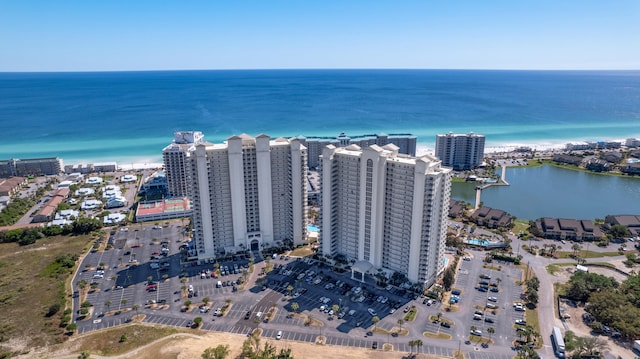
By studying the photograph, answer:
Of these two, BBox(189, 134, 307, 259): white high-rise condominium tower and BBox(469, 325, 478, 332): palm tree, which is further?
BBox(189, 134, 307, 259): white high-rise condominium tower

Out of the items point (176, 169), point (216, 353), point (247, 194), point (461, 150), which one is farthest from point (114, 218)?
point (461, 150)

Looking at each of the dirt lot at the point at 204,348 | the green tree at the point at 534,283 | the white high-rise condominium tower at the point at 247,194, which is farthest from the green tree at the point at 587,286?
the white high-rise condominium tower at the point at 247,194

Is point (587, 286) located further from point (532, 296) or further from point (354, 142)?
point (354, 142)

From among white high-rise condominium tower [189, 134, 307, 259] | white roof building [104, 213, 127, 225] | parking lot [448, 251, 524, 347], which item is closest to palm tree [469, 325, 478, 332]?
parking lot [448, 251, 524, 347]

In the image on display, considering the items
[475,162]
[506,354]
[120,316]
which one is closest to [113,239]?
[120,316]

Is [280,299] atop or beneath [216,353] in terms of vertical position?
beneath

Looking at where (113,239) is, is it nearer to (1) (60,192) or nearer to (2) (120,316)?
(2) (120,316)

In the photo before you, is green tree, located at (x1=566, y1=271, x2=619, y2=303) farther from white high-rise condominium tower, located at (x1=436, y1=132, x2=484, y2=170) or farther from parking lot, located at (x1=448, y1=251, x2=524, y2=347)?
white high-rise condominium tower, located at (x1=436, y1=132, x2=484, y2=170)
